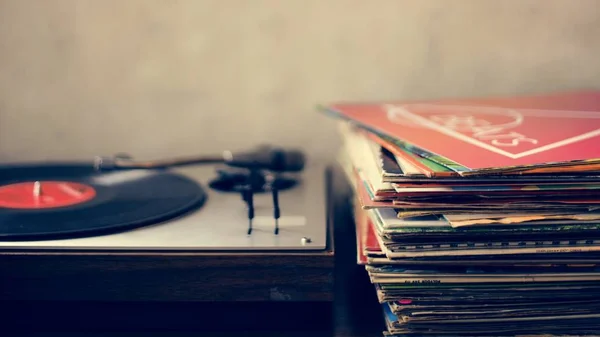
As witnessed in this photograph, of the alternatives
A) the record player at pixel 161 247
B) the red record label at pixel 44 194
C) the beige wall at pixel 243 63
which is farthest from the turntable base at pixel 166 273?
the beige wall at pixel 243 63

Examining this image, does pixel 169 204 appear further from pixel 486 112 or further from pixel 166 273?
pixel 486 112

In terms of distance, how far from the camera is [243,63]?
1.07 metres

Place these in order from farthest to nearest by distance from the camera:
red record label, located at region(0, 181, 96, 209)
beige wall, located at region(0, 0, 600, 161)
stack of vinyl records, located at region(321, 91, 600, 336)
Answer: beige wall, located at region(0, 0, 600, 161)
red record label, located at region(0, 181, 96, 209)
stack of vinyl records, located at region(321, 91, 600, 336)

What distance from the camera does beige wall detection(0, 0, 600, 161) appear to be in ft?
3.40

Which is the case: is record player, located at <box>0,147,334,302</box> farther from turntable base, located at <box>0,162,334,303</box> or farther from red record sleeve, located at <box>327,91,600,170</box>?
red record sleeve, located at <box>327,91,600,170</box>

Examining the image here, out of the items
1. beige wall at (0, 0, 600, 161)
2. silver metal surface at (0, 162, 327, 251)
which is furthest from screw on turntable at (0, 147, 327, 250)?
beige wall at (0, 0, 600, 161)

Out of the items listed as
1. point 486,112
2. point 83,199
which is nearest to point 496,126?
point 486,112

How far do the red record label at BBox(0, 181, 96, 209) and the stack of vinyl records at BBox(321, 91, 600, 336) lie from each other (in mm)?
367

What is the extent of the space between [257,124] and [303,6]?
202 millimetres

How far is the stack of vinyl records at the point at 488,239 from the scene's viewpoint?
620mm

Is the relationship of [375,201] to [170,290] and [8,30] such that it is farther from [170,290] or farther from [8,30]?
[8,30]

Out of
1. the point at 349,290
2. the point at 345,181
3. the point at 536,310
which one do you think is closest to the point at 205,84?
the point at 345,181

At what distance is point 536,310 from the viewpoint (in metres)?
0.65

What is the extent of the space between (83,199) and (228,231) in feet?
0.72
